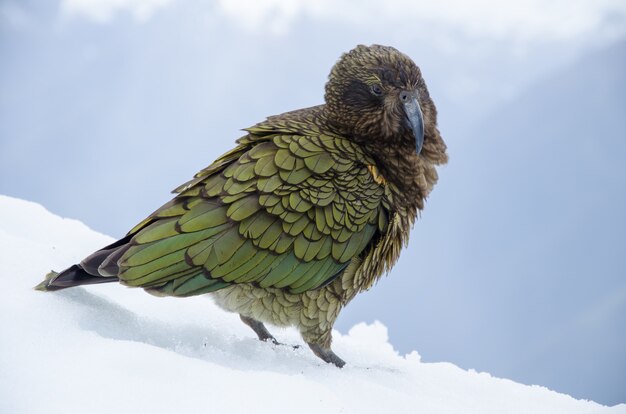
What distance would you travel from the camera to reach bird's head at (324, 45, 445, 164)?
4758mm

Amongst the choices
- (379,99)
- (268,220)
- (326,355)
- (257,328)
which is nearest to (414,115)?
(379,99)

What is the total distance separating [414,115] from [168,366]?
2.40 m

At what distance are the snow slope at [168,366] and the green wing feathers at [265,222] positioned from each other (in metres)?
0.49

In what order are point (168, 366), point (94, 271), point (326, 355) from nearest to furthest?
point (168, 366) < point (94, 271) < point (326, 355)

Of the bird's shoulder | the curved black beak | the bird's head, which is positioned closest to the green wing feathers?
the bird's shoulder

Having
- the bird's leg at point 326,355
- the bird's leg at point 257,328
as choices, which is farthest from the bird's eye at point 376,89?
the bird's leg at point 257,328

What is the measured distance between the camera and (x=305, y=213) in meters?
4.50

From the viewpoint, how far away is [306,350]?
548 cm

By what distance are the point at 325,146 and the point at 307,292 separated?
1.05 meters

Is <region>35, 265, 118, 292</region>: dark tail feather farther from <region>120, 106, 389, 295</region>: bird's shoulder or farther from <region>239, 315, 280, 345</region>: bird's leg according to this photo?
<region>239, 315, 280, 345</region>: bird's leg

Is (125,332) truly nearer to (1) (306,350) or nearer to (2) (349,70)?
(1) (306,350)

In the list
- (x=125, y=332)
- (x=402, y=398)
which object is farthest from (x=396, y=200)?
(x=125, y=332)

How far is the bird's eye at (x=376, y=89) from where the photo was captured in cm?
479

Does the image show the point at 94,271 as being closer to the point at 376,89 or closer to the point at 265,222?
the point at 265,222
